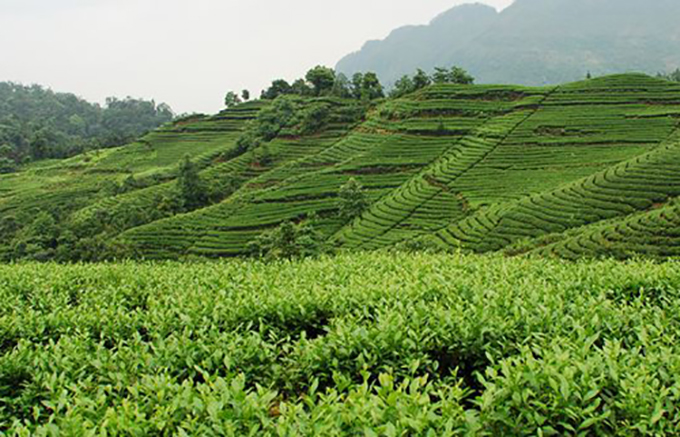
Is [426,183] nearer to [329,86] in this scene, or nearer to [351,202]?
[351,202]

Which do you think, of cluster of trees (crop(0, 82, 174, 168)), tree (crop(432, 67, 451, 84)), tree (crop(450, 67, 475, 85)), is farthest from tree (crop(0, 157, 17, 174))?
tree (crop(450, 67, 475, 85))

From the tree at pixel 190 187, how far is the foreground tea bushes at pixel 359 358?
38912 mm

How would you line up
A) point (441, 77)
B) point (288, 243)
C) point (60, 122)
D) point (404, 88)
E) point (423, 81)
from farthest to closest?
point (60, 122) → point (441, 77) → point (423, 81) → point (404, 88) → point (288, 243)

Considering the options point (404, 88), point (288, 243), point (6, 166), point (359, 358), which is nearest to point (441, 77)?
point (404, 88)

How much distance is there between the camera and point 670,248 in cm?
2088

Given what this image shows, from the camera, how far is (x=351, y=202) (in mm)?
39750

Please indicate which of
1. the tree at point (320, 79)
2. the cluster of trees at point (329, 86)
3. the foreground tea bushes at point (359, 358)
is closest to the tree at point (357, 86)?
the cluster of trees at point (329, 86)

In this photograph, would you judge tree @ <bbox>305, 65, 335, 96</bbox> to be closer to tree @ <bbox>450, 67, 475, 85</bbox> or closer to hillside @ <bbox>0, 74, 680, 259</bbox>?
hillside @ <bbox>0, 74, 680, 259</bbox>

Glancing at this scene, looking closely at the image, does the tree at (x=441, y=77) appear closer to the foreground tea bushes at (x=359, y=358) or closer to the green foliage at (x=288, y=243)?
the green foliage at (x=288, y=243)

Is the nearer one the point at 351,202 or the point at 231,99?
the point at 351,202

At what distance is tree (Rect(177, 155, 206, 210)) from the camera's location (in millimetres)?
47438

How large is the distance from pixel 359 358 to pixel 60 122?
137m

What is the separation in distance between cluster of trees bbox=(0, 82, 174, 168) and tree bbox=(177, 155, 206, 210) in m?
39.7

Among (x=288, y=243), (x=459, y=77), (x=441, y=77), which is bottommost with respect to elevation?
(x=288, y=243)
